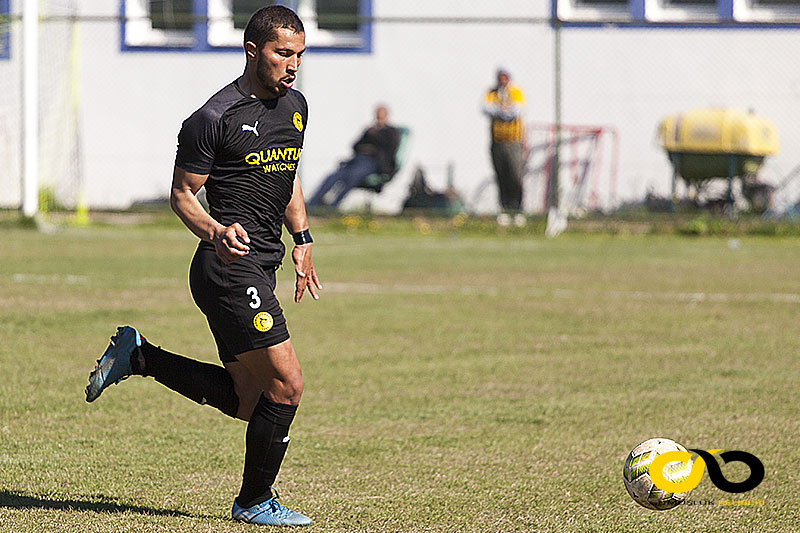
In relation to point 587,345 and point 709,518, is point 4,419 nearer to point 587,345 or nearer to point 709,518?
point 709,518

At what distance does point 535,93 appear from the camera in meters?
21.1

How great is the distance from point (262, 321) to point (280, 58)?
94cm

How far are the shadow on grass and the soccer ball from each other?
1.58 metres

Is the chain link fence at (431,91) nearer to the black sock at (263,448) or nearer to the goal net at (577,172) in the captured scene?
the goal net at (577,172)

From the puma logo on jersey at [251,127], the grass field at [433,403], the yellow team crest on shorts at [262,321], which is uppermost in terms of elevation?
the puma logo on jersey at [251,127]

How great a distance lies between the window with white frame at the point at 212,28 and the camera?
→ 72.3ft

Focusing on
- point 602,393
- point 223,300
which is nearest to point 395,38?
point 602,393

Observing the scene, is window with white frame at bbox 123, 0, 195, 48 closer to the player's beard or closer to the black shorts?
the player's beard

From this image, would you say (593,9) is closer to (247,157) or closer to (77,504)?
(247,157)

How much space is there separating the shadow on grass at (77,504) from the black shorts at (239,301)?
0.72 meters

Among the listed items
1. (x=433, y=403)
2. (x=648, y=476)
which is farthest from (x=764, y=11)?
(x=648, y=476)

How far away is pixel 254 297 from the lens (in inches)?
170

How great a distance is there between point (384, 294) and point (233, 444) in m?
5.94

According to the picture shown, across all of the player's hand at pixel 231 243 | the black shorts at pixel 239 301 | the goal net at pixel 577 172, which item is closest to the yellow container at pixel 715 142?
the goal net at pixel 577 172
